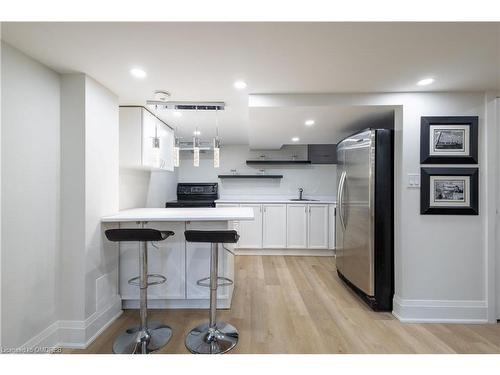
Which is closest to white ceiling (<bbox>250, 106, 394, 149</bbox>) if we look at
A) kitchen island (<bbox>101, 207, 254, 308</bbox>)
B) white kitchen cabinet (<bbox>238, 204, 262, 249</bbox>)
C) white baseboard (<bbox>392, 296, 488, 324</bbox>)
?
kitchen island (<bbox>101, 207, 254, 308</bbox>)

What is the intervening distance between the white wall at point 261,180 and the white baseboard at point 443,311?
2.77 metres

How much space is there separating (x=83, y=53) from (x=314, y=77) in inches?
66.3

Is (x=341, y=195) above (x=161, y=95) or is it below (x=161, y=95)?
below

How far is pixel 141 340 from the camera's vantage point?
5.98ft

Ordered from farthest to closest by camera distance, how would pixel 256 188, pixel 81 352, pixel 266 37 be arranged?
1. pixel 256 188
2. pixel 81 352
3. pixel 266 37

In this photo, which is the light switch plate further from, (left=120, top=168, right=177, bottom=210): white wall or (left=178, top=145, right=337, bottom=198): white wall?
(left=120, top=168, right=177, bottom=210): white wall

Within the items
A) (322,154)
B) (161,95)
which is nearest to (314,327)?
(161,95)

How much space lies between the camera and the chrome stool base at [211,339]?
1.75 metres

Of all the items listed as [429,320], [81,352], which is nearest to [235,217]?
[81,352]

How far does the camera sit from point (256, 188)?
4.94 metres

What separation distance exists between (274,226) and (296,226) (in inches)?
15.7

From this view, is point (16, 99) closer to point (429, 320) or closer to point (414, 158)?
point (414, 158)

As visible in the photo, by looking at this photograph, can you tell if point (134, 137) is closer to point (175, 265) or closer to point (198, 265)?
point (175, 265)

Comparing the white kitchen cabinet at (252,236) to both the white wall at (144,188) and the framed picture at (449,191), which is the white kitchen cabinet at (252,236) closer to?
the white wall at (144,188)
